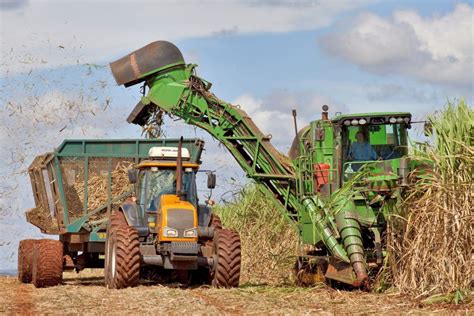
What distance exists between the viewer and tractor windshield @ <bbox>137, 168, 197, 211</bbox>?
15.8 metres

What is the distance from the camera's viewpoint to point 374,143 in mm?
15461

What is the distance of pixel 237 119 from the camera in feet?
61.1

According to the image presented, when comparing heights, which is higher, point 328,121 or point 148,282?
point 328,121

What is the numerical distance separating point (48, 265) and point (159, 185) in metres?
2.40

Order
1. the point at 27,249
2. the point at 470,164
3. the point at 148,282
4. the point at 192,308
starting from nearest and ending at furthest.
Answer: the point at 192,308 → the point at 470,164 → the point at 148,282 → the point at 27,249

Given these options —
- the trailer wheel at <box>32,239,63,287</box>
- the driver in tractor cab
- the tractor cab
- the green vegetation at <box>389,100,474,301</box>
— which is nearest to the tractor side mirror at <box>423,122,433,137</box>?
the green vegetation at <box>389,100,474,301</box>

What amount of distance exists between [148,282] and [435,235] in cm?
544

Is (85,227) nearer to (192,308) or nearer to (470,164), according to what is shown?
(192,308)

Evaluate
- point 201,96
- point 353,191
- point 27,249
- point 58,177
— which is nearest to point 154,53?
point 201,96

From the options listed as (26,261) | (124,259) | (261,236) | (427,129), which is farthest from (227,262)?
(261,236)

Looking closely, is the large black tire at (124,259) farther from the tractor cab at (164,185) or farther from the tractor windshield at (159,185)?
the tractor windshield at (159,185)

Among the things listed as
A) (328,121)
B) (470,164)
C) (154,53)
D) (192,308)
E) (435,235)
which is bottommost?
(192,308)

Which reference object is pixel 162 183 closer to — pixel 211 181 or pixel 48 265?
pixel 211 181

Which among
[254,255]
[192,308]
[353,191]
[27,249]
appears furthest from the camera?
[254,255]
